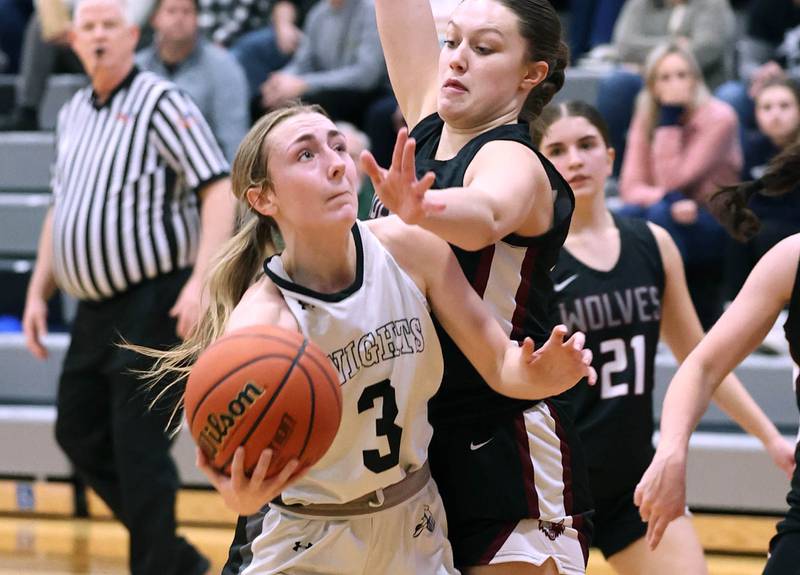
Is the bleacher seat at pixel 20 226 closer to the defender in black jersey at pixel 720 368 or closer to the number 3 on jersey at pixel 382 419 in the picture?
the number 3 on jersey at pixel 382 419

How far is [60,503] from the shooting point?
20.4ft

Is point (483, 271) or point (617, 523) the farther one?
point (617, 523)

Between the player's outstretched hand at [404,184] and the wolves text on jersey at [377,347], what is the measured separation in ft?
1.31

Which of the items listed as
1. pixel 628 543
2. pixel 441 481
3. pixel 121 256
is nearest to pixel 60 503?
pixel 121 256

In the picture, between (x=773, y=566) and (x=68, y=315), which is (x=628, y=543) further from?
(x=68, y=315)

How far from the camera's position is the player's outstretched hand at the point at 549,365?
98.3 inches

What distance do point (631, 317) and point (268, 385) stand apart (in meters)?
1.75

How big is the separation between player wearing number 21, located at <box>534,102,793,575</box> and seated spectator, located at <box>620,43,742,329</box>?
72.1 inches

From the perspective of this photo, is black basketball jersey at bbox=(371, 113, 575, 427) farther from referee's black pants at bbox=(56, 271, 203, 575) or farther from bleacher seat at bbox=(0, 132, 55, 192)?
bleacher seat at bbox=(0, 132, 55, 192)

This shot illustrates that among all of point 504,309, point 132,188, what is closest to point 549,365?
point 504,309

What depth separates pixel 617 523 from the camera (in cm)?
377

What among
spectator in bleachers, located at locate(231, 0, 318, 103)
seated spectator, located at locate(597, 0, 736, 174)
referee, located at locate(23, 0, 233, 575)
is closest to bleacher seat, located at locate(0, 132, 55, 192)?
spectator in bleachers, located at locate(231, 0, 318, 103)

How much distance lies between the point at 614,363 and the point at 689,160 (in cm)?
224

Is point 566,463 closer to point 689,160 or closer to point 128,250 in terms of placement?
point 128,250
